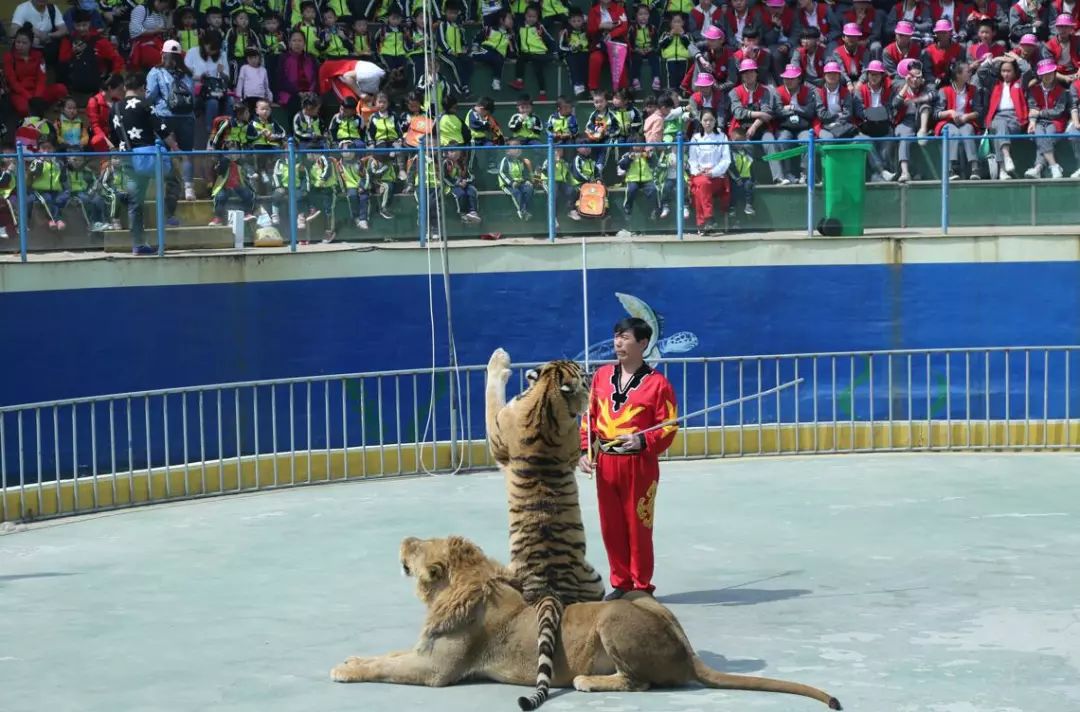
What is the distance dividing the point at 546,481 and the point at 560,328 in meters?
8.11

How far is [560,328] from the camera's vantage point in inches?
681

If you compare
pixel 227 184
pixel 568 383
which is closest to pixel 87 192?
pixel 227 184

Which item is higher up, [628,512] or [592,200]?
[592,200]

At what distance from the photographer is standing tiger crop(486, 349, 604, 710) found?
9055 mm

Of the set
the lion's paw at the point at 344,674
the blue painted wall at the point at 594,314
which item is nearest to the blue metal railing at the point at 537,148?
the blue painted wall at the point at 594,314

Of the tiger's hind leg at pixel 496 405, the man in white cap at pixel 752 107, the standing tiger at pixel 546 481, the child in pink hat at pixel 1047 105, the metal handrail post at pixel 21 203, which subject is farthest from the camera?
the child in pink hat at pixel 1047 105

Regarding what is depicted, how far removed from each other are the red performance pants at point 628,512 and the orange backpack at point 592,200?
800 centimetres

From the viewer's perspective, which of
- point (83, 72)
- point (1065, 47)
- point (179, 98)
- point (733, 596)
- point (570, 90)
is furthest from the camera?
point (570, 90)

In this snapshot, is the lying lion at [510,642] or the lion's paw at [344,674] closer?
the lying lion at [510,642]

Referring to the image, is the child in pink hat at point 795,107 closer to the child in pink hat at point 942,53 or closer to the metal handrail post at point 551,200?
the child in pink hat at point 942,53

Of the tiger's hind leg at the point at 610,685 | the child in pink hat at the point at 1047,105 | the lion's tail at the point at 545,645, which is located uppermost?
the child in pink hat at the point at 1047,105

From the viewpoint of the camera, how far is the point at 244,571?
38.5ft

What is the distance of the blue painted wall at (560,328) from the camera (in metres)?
16.2

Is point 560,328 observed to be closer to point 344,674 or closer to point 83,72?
point 83,72
